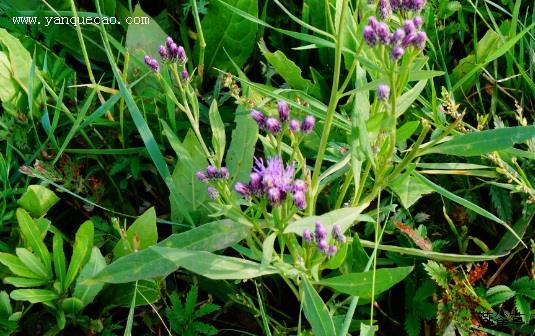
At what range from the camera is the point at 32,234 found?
1896 millimetres

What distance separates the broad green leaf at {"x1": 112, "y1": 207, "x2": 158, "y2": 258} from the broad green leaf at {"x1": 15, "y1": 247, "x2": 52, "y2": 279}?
196 mm

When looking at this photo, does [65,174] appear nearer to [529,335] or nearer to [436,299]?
[436,299]

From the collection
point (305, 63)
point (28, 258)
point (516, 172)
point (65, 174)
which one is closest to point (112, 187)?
point (65, 174)

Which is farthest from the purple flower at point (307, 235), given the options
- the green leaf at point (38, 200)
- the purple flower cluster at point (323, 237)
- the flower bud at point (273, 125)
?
the green leaf at point (38, 200)

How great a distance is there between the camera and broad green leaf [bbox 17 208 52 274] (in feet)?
6.21

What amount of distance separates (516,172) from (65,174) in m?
1.25

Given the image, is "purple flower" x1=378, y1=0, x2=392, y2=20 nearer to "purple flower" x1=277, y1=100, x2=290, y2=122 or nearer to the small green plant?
"purple flower" x1=277, y1=100, x2=290, y2=122

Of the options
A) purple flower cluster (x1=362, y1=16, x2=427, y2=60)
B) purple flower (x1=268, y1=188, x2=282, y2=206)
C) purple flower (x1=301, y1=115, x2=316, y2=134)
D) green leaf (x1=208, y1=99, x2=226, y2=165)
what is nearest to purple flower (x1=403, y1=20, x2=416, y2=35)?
purple flower cluster (x1=362, y1=16, x2=427, y2=60)

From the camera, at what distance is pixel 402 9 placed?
1555 millimetres

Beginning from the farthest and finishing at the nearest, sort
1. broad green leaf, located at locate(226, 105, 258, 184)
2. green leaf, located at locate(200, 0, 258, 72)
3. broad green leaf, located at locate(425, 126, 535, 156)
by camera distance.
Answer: green leaf, located at locate(200, 0, 258, 72), broad green leaf, located at locate(226, 105, 258, 184), broad green leaf, located at locate(425, 126, 535, 156)

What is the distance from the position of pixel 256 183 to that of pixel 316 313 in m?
0.33

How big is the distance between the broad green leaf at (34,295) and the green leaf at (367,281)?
70cm

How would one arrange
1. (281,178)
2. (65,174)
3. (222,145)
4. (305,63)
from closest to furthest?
(281,178) < (222,145) < (65,174) < (305,63)

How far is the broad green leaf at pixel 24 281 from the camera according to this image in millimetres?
1814
